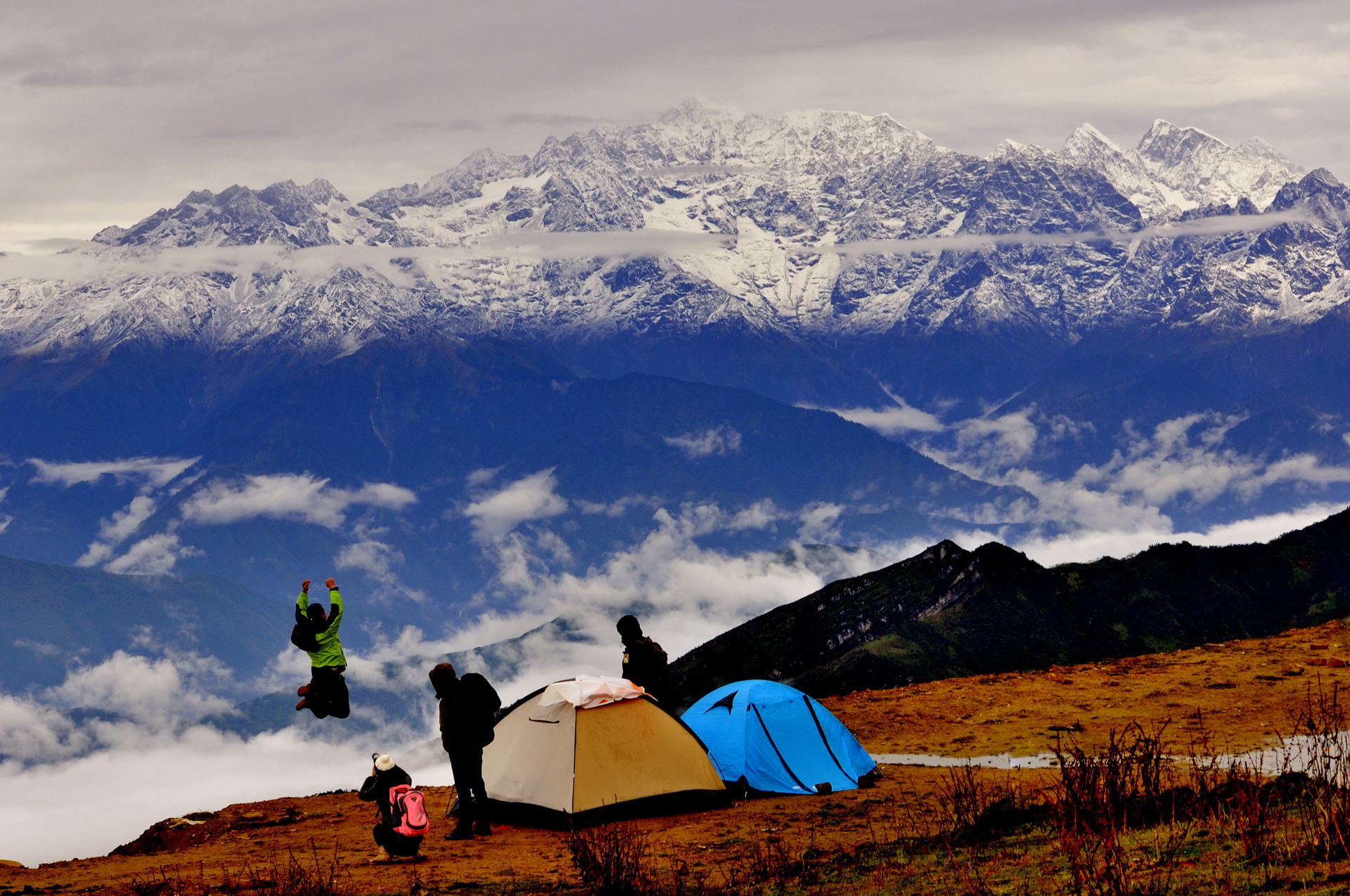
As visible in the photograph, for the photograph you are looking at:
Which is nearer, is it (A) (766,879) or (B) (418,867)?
(A) (766,879)

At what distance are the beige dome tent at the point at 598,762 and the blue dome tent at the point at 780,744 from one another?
91cm

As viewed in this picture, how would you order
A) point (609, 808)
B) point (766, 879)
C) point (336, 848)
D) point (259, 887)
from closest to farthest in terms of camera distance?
1. point (766, 879)
2. point (259, 887)
3. point (336, 848)
4. point (609, 808)

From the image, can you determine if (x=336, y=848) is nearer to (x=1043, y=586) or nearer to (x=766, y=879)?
(x=766, y=879)

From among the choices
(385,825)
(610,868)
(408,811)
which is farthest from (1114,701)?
(610,868)

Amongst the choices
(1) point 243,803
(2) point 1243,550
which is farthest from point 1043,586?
(1) point 243,803

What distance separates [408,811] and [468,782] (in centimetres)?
181

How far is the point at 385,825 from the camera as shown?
17703mm

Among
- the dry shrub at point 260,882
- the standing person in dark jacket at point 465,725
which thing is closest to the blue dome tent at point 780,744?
the standing person in dark jacket at point 465,725

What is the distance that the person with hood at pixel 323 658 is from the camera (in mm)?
19594

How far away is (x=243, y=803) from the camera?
79.6 feet

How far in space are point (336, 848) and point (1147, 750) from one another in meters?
12.4

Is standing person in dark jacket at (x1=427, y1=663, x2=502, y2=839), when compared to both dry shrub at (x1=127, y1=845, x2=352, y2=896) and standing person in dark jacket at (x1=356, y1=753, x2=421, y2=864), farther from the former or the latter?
dry shrub at (x1=127, y1=845, x2=352, y2=896)

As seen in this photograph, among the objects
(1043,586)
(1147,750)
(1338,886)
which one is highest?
(1043,586)

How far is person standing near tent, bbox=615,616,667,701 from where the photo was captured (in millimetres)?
22375
